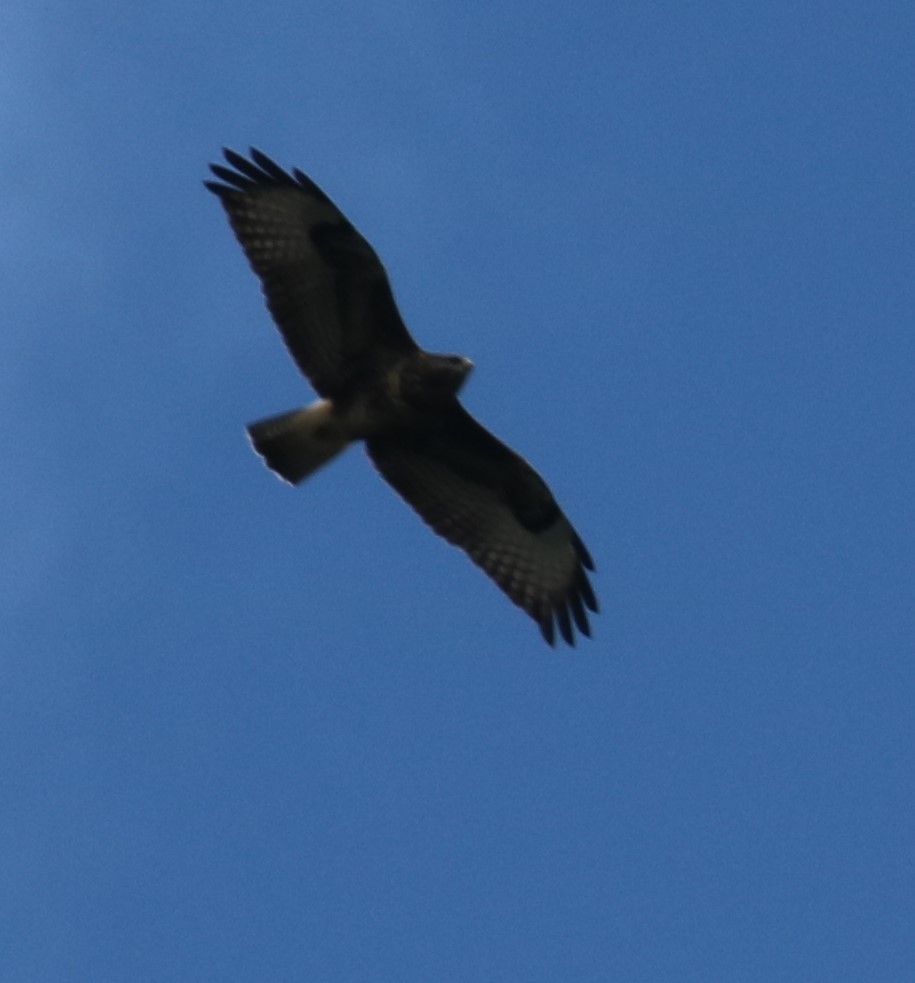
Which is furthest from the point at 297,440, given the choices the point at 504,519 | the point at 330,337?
the point at 504,519

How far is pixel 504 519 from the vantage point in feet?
43.7

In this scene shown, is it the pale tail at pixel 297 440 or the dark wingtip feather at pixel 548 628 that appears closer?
the pale tail at pixel 297 440

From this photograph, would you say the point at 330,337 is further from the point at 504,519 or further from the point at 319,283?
the point at 504,519

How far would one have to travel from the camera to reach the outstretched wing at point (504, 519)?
1295 centimetres

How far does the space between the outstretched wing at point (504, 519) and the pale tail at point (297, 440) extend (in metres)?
0.64

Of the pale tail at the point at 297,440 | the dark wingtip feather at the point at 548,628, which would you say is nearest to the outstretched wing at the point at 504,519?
the dark wingtip feather at the point at 548,628

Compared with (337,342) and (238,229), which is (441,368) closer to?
(337,342)

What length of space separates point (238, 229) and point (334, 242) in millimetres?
584

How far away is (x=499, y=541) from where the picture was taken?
13.3 metres

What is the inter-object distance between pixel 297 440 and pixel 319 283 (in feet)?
3.12

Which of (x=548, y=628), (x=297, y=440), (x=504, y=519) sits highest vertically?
(x=504, y=519)

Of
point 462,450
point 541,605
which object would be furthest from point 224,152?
point 541,605

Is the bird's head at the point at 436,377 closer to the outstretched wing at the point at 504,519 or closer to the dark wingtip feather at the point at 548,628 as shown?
the outstretched wing at the point at 504,519

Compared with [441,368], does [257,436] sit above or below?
below
